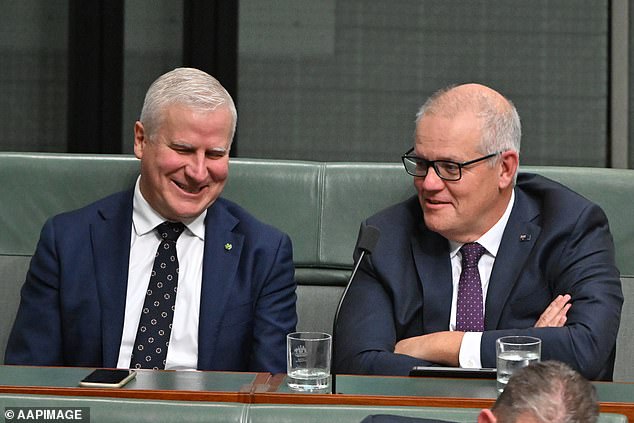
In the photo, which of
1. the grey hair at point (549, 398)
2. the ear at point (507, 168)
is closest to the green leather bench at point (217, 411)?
the grey hair at point (549, 398)

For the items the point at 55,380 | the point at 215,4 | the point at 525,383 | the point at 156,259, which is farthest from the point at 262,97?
the point at 525,383

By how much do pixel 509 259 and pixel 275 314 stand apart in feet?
1.85

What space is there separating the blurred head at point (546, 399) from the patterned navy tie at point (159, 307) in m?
1.34

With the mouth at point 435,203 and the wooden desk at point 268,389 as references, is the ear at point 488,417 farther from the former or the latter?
the mouth at point 435,203

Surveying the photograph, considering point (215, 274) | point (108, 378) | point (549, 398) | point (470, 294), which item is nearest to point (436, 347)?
point (470, 294)

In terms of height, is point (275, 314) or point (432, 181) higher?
point (432, 181)

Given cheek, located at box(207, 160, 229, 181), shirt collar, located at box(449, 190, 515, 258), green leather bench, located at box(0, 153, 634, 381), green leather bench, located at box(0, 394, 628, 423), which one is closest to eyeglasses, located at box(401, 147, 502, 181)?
shirt collar, located at box(449, 190, 515, 258)

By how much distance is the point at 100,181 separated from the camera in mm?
2902

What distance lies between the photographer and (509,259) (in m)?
2.57

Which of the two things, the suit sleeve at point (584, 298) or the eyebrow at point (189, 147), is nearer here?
the suit sleeve at point (584, 298)

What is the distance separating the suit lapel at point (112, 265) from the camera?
250cm

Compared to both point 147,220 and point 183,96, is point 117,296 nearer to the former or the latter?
point 147,220

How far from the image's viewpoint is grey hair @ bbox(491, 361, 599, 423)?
124 cm

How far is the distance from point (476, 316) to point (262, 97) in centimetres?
139
